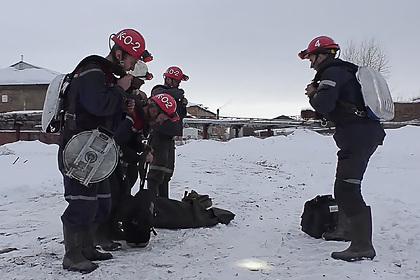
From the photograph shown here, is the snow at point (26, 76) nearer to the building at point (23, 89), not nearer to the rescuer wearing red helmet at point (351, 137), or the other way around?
the building at point (23, 89)

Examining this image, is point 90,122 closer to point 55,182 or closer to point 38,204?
point 38,204

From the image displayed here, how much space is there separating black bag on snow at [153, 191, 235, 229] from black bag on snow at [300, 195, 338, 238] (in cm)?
104

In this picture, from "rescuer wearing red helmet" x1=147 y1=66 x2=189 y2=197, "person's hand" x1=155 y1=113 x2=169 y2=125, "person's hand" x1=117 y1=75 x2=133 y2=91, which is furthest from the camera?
"rescuer wearing red helmet" x1=147 y1=66 x2=189 y2=197

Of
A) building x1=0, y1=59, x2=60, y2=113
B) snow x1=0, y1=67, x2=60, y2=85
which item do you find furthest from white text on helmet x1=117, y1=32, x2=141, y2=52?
snow x1=0, y1=67, x2=60, y2=85

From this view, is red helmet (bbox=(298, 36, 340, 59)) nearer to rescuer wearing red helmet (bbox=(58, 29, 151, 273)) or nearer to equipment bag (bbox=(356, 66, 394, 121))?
equipment bag (bbox=(356, 66, 394, 121))

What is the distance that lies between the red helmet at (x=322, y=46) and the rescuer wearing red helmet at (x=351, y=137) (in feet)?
0.74

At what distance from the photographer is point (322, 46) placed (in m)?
5.38

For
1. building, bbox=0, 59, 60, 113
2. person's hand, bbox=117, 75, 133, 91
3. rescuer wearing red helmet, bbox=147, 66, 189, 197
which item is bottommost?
rescuer wearing red helmet, bbox=147, 66, 189, 197

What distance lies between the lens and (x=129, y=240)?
5.35 metres

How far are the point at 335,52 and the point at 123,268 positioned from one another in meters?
2.98

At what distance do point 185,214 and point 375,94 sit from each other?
262cm

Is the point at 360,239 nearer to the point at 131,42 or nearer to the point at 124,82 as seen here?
the point at 124,82

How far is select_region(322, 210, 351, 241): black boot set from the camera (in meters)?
5.86

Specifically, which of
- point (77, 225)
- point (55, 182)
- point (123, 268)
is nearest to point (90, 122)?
point (77, 225)
